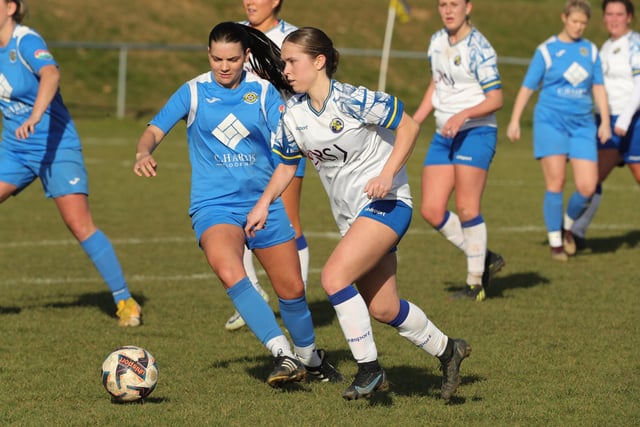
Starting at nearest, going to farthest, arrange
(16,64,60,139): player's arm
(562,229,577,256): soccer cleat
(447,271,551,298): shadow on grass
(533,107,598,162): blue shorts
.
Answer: (16,64,60,139): player's arm < (447,271,551,298): shadow on grass < (533,107,598,162): blue shorts < (562,229,577,256): soccer cleat

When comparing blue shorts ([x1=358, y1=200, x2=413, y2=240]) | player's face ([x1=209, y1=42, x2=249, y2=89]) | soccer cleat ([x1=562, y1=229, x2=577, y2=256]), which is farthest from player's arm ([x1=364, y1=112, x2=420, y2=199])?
soccer cleat ([x1=562, y1=229, x2=577, y2=256])

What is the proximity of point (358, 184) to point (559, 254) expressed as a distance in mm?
5826

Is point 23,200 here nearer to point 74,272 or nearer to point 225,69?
point 74,272

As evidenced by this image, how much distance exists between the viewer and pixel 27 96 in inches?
332

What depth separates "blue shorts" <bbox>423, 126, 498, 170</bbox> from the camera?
9328 millimetres

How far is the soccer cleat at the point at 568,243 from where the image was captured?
1182cm

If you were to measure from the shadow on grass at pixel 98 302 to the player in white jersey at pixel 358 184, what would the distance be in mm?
3267

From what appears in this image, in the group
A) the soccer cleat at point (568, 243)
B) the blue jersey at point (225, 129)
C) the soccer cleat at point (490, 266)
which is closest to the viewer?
the blue jersey at point (225, 129)

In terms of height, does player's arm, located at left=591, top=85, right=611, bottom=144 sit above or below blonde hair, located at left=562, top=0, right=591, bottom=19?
below

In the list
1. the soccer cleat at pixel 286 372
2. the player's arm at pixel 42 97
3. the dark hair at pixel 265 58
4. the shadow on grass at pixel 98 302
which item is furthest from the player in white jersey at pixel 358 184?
the shadow on grass at pixel 98 302

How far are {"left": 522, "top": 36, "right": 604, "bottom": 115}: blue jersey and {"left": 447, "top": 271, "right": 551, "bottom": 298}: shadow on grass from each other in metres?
1.83

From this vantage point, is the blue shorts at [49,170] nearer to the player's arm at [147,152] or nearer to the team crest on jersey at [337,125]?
the player's arm at [147,152]

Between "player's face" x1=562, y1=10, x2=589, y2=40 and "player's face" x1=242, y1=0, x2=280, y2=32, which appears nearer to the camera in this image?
"player's face" x1=242, y1=0, x2=280, y2=32

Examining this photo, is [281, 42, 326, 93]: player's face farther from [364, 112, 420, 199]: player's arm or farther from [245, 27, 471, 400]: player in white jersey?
[364, 112, 420, 199]: player's arm
